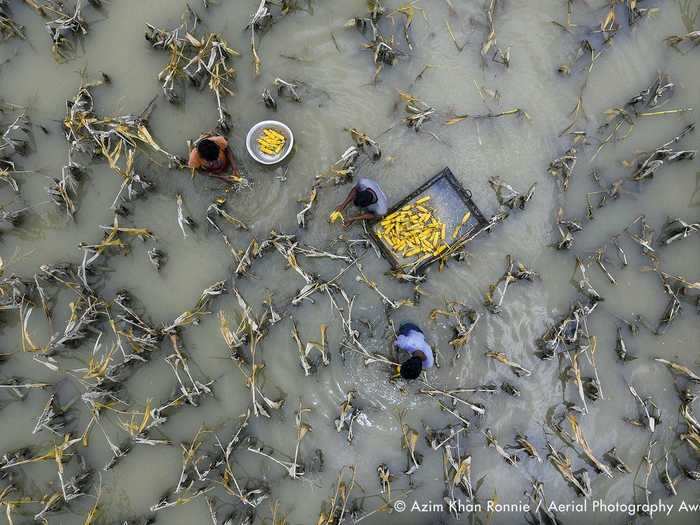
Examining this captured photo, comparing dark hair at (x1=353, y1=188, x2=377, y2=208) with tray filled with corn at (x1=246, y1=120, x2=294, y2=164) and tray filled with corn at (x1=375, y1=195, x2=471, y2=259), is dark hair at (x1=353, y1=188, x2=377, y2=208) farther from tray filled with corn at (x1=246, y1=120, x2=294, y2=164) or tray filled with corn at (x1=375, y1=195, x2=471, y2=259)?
tray filled with corn at (x1=246, y1=120, x2=294, y2=164)

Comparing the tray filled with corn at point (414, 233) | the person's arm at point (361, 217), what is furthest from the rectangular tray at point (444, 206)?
the person's arm at point (361, 217)

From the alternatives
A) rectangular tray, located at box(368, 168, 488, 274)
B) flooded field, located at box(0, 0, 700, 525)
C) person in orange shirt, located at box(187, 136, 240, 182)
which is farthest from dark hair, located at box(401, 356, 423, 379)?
person in orange shirt, located at box(187, 136, 240, 182)

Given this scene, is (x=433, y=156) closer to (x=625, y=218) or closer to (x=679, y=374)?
(x=625, y=218)

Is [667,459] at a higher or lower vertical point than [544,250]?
lower

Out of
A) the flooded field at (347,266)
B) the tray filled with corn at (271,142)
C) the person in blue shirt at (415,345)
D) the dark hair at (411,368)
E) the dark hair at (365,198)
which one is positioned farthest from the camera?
the flooded field at (347,266)

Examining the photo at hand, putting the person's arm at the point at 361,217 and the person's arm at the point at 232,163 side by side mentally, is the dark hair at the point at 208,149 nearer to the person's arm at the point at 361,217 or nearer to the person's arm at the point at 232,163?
the person's arm at the point at 232,163

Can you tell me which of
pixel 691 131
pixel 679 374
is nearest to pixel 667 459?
pixel 679 374
